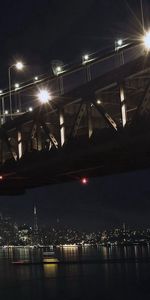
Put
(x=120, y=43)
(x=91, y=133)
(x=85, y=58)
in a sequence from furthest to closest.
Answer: (x=85, y=58) < (x=120, y=43) < (x=91, y=133)

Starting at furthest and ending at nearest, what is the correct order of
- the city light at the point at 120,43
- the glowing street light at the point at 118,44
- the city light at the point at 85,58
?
1. the city light at the point at 85,58
2. the city light at the point at 120,43
3. the glowing street light at the point at 118,44

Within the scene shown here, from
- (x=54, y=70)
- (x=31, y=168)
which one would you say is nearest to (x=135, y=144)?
(x=31, y=168)

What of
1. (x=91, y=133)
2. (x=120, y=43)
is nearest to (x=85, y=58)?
(x=120, y=43)

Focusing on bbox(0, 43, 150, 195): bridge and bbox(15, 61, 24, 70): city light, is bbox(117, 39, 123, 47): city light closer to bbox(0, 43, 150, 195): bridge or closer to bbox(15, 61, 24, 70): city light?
bbox(0, 43, 150, 195): bridge

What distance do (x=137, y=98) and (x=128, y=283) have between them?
7764 centimetres

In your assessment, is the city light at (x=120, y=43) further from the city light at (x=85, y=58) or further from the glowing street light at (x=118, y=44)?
the city light at (x=85, y=58)

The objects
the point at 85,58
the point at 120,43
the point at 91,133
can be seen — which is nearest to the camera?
the point at 91,133

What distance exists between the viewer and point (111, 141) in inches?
838

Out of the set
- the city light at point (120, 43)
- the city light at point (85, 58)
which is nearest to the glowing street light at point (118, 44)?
the city light at point (120, 43)

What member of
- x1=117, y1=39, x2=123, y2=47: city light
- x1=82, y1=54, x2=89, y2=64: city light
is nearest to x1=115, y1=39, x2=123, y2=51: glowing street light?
x1=117, y1=39, x2=123, y2=47: city light

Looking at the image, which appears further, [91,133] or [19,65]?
[19,65]

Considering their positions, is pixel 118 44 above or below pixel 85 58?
below

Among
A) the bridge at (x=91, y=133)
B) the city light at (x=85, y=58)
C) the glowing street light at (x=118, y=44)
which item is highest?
the city light at (x=85, y=58)

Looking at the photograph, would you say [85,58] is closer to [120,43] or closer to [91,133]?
[120,43]
